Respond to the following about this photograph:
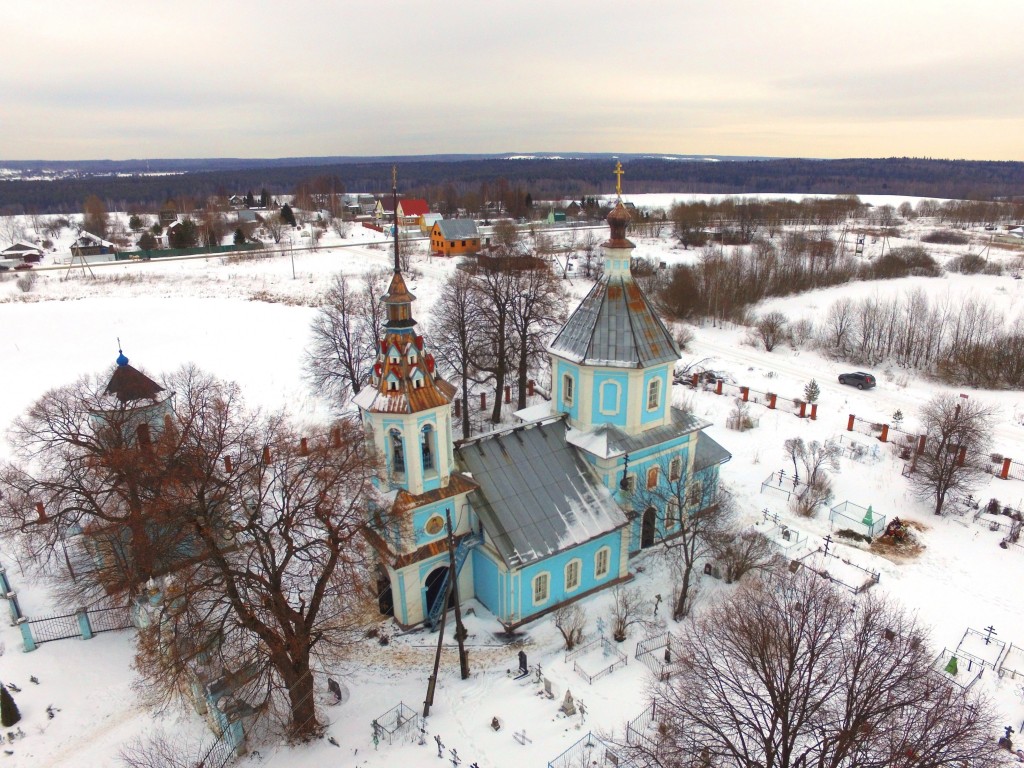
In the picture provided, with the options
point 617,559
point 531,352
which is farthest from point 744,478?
point 531,352

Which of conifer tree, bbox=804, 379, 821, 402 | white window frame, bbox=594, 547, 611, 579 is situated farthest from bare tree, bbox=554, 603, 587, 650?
conifer tree, bbox=804, 379, 821, 402

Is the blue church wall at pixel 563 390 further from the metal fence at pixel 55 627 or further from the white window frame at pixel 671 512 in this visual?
the metal fence at pixel 55 627

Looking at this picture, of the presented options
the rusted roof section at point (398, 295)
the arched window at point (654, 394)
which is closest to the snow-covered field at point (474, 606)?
the arched window at point (654, 394)

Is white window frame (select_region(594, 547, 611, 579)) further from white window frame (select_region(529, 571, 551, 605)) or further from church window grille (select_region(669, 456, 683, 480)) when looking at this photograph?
church window grille (select_region(669, 456, 683, 480))

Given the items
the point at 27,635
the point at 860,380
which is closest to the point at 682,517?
the point at 27,635

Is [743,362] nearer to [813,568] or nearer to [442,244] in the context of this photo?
[813,568]
